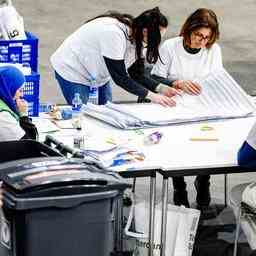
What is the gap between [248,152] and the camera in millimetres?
4879

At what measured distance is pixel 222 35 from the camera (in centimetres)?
1119

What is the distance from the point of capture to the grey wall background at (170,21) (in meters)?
9.94

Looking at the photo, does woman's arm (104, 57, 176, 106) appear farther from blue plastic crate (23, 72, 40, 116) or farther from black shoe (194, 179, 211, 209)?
black shoe (194, 179, 211, 209)

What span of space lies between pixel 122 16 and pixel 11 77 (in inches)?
47.4

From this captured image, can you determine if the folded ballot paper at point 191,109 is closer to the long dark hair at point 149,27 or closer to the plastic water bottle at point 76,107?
the plastic water bottle at point 76,107

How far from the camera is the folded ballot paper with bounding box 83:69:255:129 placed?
557cm

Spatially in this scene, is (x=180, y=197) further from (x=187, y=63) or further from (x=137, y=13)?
(x=137, y=13)

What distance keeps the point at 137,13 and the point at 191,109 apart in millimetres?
6158

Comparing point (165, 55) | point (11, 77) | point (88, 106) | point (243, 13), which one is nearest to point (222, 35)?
point (243, 13)

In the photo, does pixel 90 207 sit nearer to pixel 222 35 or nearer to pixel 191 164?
pixel 191 164

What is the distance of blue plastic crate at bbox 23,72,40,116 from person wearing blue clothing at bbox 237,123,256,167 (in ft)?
5.10

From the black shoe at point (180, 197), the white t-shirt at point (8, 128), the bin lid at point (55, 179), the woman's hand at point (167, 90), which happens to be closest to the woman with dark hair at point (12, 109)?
the white t-shirt at point (8, 128)

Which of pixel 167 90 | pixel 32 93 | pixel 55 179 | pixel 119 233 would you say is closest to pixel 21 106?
pixel 32 93

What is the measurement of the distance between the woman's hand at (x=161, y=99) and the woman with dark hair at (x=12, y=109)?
1.01m
